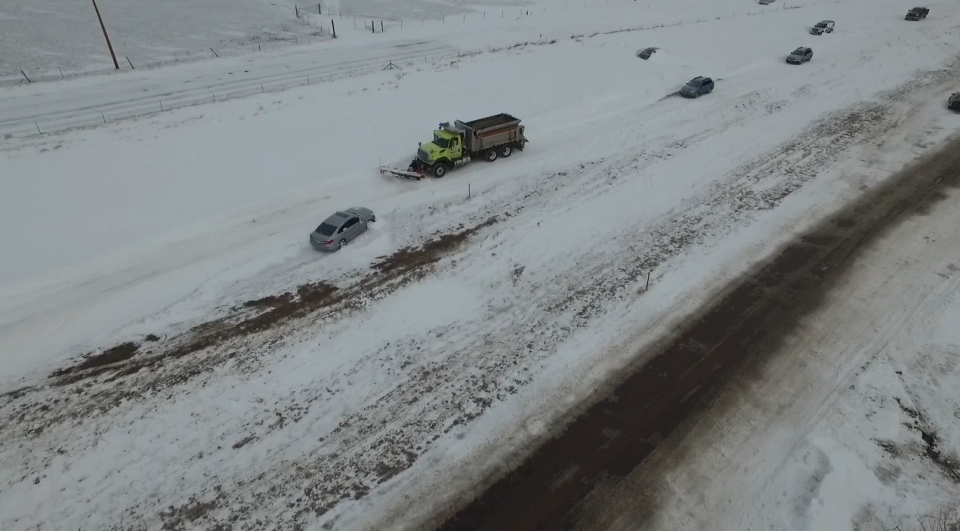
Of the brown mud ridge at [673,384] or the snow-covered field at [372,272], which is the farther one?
the snow-covered field at [372,272]

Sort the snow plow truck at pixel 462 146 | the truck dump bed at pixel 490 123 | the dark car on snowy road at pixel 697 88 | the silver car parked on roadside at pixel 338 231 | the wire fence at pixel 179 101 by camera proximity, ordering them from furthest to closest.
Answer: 1. the dark car on snowy road at pixel 697 88
2. the wire fence at pixel 179 101
3. the truck dump bed at pixel 490 123
4. the snow plow truck at pixel 462 146
5. the silver car parked on roadside at pixel 338 231

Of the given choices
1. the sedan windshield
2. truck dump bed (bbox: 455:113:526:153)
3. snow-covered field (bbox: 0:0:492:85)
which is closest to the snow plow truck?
truck dump bed (bbox: 455:113:526:153)

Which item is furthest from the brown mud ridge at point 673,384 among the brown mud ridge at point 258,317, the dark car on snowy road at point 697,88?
the dark car on snowy road at point 697,88

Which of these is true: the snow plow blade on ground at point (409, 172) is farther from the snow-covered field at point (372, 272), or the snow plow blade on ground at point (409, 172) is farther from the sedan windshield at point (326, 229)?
the sedan windshield at point (326, 229)

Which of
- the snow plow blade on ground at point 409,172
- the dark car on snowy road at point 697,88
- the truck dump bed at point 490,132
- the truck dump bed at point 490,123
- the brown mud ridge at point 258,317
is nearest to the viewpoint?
the brown mud ridge at point 258,317

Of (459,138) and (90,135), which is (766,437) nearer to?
(459,138)

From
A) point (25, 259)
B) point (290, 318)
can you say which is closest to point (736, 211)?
point (290, 318)

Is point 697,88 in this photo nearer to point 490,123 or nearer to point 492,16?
point 490,123
